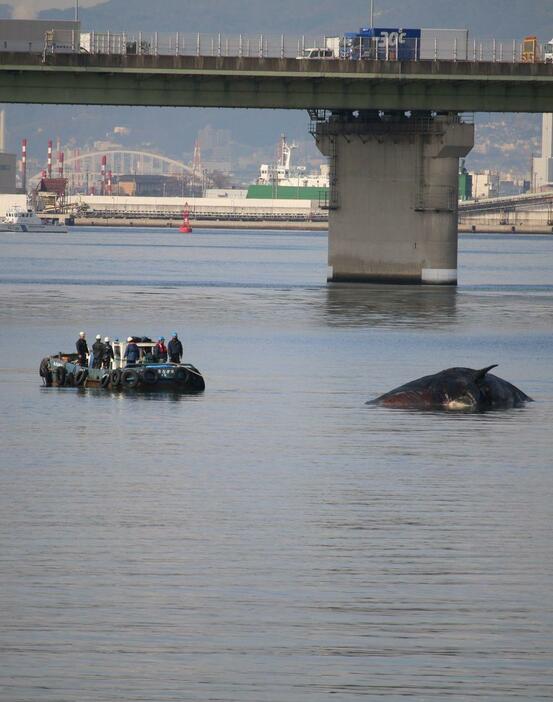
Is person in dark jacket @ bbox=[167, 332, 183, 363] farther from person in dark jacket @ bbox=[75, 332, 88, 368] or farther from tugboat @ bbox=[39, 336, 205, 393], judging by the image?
person in dark jacket @ bbox=[75, 332, 88, 368]

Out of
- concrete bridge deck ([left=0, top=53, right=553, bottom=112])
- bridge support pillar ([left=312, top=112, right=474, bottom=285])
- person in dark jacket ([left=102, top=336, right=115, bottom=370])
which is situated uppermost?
concrete bridge deck ([left=0, top=53, right=553, bottom=112])

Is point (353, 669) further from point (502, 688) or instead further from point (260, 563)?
point (260, 563)

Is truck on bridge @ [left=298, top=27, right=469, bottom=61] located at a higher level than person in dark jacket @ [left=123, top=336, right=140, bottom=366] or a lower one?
higher

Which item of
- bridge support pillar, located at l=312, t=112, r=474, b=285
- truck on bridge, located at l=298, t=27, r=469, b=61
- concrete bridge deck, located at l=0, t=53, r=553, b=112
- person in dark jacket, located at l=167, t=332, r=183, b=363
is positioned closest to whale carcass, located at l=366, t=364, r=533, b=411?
person in dark jacket, located at l=167, t=332, r=183, b=363

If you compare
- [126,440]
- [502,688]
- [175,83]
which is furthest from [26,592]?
[175,83]

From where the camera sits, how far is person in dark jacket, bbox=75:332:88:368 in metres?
63.4

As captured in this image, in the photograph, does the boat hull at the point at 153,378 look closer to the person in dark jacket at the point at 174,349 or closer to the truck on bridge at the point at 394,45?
the person in dark jacket at the point at 174,349

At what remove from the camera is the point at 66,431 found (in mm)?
51219

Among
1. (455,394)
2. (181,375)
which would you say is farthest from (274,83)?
(455,394)

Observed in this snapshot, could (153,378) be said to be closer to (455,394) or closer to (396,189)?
(455,394)

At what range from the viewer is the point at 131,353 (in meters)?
62.7

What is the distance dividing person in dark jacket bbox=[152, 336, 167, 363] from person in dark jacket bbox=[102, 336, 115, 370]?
5.33ft

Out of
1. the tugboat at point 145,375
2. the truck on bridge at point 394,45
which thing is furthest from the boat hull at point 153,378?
the truck on bridge at point 394,45

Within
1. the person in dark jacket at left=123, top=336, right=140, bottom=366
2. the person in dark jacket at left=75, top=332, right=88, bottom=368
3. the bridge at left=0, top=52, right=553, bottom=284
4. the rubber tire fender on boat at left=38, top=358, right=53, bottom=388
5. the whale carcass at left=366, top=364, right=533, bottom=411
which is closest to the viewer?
the whale carcass at left=366, top=364, right=533, bottom=411
